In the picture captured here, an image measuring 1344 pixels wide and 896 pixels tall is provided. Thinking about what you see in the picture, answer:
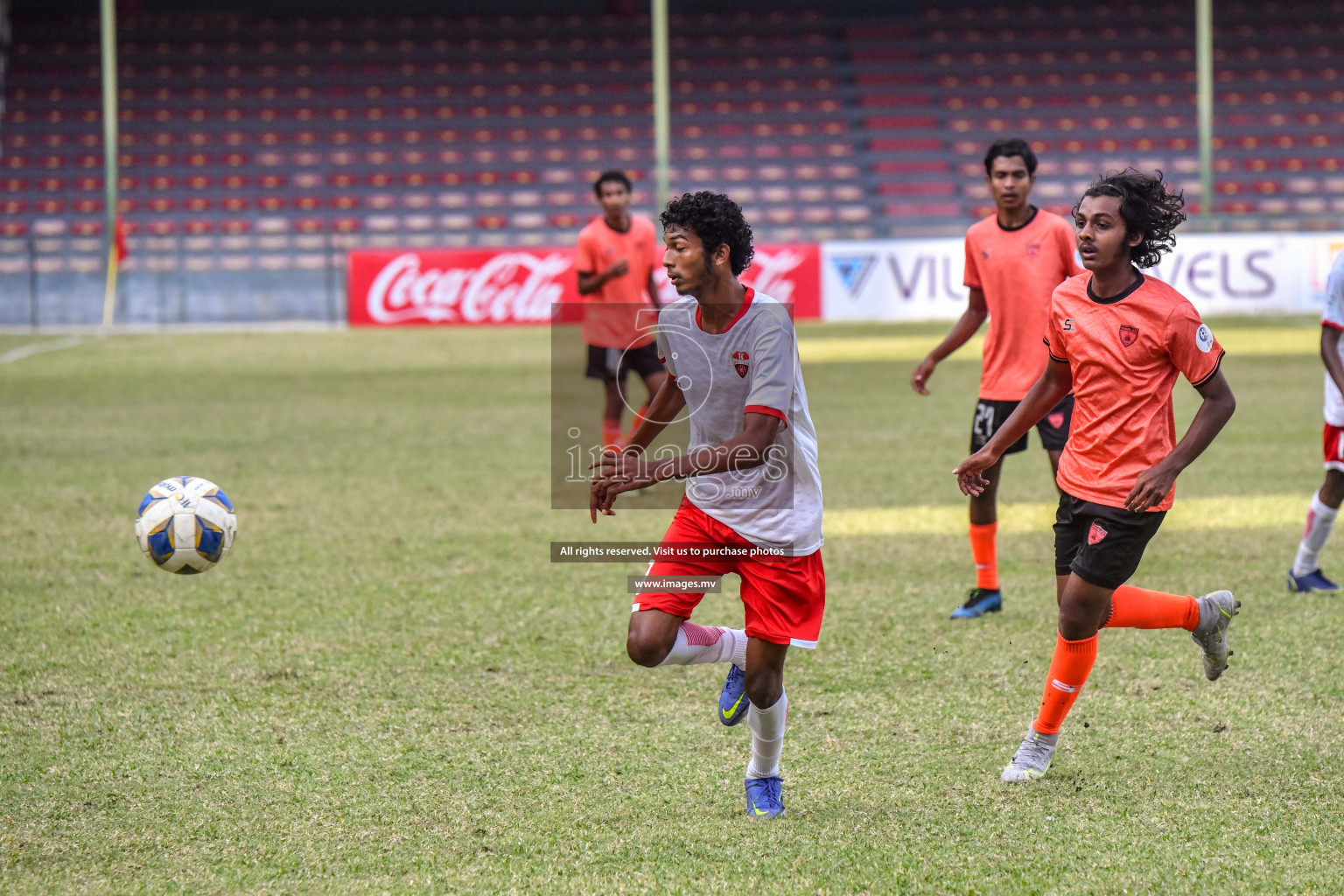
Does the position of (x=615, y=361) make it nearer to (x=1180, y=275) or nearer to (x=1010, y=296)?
(x=1010, y=296)

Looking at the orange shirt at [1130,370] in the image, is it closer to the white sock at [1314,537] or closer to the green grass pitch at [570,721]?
the green grass pitch at [570,721]

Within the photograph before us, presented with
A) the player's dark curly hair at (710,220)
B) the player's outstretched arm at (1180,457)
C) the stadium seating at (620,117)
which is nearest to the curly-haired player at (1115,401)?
the player's outstretched arm at (1180,457)

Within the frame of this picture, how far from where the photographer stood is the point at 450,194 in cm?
3077

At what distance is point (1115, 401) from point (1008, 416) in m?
1.82

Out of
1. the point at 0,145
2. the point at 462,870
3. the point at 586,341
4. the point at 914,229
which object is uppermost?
the point at 0,145

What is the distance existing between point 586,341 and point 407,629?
14.4 ft

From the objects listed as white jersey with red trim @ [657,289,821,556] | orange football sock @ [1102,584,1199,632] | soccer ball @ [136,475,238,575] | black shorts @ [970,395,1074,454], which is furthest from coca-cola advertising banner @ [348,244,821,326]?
white jersey with red trim @ [657,289,821,556]

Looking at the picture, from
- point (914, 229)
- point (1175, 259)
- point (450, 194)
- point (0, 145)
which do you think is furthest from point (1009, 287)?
point (0, 145)

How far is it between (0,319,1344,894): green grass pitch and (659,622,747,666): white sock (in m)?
0.36

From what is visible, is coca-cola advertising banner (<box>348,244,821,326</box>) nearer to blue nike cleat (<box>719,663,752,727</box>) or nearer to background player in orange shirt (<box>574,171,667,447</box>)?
background player in orange shirt (<box>574,171,667,447</box>)

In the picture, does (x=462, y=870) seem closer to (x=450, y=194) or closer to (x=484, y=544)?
(x=484, y=544)

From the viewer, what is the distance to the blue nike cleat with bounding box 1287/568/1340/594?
6527 mm

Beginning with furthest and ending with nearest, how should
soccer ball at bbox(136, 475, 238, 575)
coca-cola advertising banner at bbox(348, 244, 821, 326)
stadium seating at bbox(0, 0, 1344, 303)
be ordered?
stadium seating at bbox(0, 0, 1344, 303) → coca-cola advertising banner at bbox(348, 244, 821, 326) → soccer ball at bbox(136, 475, 238, 575)

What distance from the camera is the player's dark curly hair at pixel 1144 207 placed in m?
4.07
